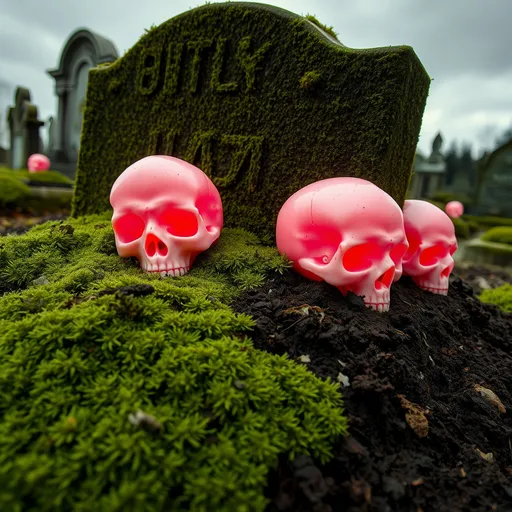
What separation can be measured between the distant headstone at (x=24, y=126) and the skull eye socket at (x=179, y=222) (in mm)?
14590

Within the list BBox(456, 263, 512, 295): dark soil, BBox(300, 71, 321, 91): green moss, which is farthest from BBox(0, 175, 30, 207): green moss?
BBox(456, 263, 512, 295): dark soil

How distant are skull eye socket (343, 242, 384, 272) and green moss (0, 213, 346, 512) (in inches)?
33.9

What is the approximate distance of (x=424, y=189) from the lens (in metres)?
18.5

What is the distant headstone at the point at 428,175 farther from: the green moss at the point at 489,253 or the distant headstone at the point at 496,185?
the green moss at the point at 489,253

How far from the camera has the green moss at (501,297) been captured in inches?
183

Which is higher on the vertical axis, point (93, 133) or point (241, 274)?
point (93, 133)

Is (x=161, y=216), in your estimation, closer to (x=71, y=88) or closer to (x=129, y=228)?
(x=129, y=228)

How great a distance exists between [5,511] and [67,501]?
6.8 inches

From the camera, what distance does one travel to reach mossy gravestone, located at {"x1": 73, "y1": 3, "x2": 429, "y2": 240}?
121 inches

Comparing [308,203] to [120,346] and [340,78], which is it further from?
[120,346]

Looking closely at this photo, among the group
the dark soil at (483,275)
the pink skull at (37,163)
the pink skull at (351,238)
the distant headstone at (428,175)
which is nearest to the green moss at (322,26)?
the pink skull at (351,238)

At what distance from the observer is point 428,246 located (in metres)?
3.22

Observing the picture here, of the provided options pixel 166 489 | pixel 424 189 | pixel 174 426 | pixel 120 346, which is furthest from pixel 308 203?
pixel 424 189

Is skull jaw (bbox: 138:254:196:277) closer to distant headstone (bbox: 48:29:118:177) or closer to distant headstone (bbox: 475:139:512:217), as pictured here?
distant headstone (bbox: 48:29:118:177)
